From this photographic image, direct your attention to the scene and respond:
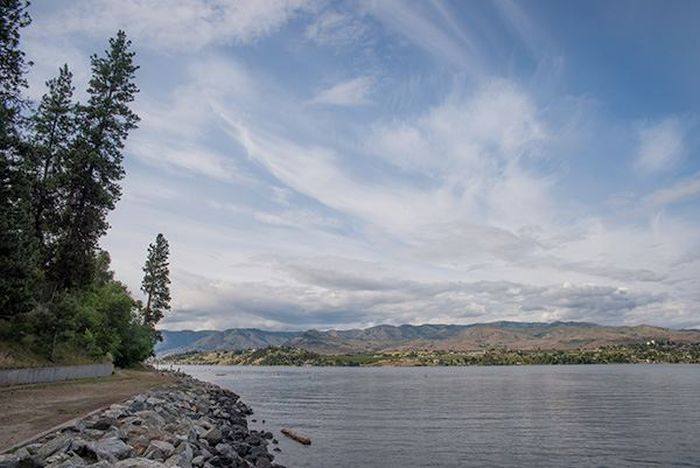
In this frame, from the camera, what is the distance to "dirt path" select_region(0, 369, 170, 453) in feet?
76.5

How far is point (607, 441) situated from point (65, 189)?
5403cm

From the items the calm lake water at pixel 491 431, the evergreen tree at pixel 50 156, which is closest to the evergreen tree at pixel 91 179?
the evergreen tree at pixel 50 156

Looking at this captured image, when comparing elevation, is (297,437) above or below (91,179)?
below

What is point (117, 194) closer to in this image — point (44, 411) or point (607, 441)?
point (44, 411)

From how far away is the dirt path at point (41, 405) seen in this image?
23.3m

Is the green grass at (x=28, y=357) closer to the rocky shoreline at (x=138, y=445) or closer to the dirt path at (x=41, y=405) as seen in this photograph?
the dirt path at (x=41, y=405)

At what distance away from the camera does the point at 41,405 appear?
31672 mm

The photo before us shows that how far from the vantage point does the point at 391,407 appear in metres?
74.1

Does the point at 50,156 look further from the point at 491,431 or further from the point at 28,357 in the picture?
the point at 491,431

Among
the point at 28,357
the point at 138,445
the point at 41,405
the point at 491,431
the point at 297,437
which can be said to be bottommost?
the point at 297,437

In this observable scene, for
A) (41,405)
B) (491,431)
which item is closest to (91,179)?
(41,405)

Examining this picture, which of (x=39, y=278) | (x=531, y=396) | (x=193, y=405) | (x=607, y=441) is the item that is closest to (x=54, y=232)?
(x=39, y=278)

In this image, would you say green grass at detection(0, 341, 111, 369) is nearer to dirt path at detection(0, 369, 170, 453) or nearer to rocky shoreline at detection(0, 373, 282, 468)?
dirt path at detection(0, 369, 170, 453)

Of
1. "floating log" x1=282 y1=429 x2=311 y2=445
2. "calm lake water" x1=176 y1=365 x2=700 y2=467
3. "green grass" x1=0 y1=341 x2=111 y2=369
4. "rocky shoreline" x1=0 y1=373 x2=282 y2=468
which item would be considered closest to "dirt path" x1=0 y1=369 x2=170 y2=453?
"rocky shoreline" x1=0 y1=373 x2=282 y2=468
